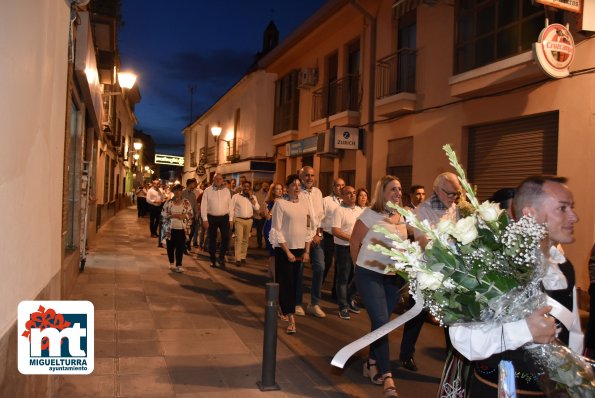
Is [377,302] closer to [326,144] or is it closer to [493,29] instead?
[493,29]

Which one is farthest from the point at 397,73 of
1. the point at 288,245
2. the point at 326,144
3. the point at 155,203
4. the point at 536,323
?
the point at 536,323

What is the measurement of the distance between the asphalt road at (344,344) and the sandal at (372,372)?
59mm

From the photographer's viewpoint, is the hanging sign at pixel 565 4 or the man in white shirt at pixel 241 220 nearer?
the hanging sign at pixel 565 4

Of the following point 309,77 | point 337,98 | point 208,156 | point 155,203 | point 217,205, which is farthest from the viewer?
point 208,156

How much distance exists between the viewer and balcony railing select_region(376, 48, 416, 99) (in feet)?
44.8

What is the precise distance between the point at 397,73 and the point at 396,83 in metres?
0.26

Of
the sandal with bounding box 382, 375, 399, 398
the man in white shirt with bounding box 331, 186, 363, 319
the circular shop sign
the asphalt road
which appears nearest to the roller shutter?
the circular shop sign

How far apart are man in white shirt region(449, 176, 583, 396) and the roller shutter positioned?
24.3 ft

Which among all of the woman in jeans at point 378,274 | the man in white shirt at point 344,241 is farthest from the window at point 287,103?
the woman in jeans at point 378,274

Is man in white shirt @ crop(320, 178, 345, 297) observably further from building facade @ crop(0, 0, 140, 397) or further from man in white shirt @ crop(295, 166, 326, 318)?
building facade @ crop(0, 0, 140, 397)

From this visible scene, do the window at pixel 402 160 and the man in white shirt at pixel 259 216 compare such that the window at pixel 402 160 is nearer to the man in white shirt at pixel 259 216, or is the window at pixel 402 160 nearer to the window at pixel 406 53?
the window at pixel 406 53

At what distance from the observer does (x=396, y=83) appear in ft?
46.4

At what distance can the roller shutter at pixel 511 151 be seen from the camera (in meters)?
9.40

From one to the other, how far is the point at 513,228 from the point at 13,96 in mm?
2605
